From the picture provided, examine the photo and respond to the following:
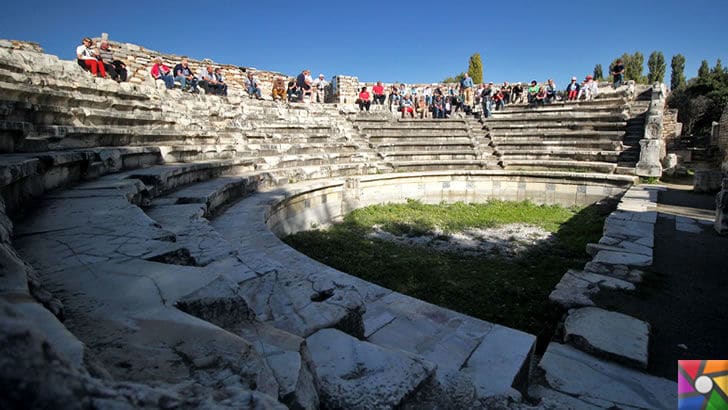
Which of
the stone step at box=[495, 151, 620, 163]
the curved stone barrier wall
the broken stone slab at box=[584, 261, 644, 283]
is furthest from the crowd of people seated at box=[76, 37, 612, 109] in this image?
the broken stone slab at box=[584, 261, 644, 283]

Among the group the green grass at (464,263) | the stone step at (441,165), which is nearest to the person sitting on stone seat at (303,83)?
the stone step at (441,165)

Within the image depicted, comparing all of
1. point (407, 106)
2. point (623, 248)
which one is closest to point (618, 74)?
point (407, 106)

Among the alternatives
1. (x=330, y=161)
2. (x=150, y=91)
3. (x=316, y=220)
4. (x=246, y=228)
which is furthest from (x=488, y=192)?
(x=150, y=91)

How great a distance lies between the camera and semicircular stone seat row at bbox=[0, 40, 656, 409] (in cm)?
101

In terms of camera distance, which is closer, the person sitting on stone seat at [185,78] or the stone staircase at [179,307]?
the stone staircase at [179,307]

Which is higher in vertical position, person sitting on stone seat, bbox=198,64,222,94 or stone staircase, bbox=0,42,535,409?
person sitting on stone seat, bbox=198,64,222,94

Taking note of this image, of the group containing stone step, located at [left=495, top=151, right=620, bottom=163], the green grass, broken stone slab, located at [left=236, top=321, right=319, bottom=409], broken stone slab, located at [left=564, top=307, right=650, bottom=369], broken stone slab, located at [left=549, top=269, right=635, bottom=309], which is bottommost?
the green grass

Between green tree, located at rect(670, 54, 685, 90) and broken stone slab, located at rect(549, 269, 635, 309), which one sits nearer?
broken stone slab, located at rect(549, 269, 635, 309)

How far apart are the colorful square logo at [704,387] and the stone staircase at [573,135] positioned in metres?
9.54

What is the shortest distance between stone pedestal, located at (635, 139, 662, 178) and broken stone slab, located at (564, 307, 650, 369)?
8.61 meters

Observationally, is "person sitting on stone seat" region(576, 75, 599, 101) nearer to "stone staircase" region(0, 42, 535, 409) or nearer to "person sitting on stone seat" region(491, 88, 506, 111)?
"person sitting on stone seat" region(491, 88, 506, 111)

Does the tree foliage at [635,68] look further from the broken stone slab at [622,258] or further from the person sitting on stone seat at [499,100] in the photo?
the broken stone slab at [622,258]

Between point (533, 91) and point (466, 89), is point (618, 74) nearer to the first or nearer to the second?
point (533, 91)

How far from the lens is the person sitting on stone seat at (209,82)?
40.5 feet
